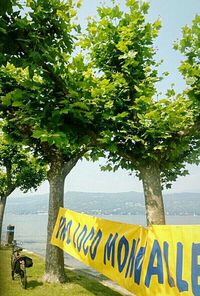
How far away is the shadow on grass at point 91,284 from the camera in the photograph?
12.5 metres

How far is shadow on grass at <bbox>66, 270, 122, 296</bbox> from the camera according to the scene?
12.5 meters

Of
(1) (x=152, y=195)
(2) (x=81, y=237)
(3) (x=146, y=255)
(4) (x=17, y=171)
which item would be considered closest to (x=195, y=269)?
(3) (x=146, y=255)

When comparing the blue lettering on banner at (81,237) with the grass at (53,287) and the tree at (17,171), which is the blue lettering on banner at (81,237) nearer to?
the grass at (53,287)

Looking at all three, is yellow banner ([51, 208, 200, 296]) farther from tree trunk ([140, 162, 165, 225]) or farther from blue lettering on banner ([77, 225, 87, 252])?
tree trunk ([140, 162, 165, 225])

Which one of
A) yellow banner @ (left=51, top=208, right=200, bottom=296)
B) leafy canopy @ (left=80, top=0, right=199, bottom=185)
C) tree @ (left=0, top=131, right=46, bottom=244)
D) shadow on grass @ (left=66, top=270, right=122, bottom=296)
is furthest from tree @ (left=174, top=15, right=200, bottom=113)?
tree @ (left=0, top=131, right=46, bottom=244)

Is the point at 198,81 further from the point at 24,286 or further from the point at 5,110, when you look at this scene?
the point at 24,286

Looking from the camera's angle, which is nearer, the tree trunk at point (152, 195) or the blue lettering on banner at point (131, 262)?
the blue lettering on banner at point (131, 262)

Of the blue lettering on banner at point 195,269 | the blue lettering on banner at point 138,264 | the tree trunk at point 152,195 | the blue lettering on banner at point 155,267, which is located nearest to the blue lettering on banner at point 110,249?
the blue lettering on banner at point 138,264

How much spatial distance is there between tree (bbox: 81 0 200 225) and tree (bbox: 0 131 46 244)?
14.9m

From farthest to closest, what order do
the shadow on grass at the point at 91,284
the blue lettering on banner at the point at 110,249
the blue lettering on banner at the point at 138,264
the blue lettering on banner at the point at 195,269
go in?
the shadow on grass at the point at 91,284 → the blue lettering on banner at the point at 110,249 → the blue lettering on banner at the point at 138,264 → the blue lettering on banner at the point at 195,269

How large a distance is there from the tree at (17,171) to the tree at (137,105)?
49.0 feet

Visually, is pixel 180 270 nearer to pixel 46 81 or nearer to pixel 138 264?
pixel 138 264

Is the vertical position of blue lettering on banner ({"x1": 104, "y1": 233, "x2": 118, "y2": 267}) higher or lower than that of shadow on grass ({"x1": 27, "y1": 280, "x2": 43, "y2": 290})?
higher

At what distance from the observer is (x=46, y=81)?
29.2 ft
